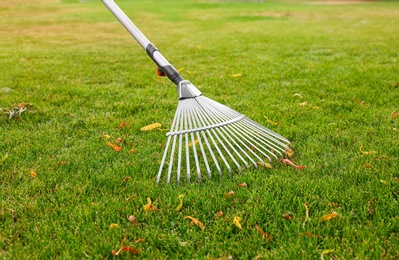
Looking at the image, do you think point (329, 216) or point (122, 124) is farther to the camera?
point (122, 124)

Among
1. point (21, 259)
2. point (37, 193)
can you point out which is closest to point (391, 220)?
point (21, 259)

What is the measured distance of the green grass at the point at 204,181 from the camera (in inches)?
80.4

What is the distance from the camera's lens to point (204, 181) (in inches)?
103

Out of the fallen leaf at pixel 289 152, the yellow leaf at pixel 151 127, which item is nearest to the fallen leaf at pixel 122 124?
the yellow leaf at pixel 151 127

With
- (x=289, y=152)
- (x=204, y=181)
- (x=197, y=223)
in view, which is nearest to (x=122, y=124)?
(x=204, y=181)

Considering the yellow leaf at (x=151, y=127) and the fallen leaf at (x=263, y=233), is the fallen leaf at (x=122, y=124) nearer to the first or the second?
the yellow leaf at (x=151, y=127)

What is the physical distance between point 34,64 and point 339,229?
5558mm

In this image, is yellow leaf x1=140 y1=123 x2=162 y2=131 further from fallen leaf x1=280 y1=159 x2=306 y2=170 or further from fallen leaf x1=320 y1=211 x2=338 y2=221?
fallen leaf x1=320 y1=211 x2=338 y2=221

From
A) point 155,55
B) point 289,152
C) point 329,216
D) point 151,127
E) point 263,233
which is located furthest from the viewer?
point 151,127

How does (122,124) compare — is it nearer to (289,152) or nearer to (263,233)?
(289,152)

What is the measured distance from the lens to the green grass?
204 cm

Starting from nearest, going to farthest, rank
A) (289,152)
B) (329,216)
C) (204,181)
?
(329,216), (204,181), (289,152)

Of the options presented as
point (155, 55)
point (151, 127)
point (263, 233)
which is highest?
point (155, 55)

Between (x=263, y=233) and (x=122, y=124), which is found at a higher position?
(x=122, y=124)
